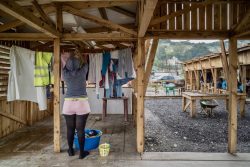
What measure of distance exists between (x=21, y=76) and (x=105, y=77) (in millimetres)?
2262

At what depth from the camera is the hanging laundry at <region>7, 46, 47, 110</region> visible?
16.9 ft

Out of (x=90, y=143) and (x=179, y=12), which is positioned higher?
(x=179, y=12)

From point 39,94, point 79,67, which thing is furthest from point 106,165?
point 39,94

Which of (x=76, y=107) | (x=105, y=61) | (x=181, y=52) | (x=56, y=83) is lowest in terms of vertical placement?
(x=76, y=107)

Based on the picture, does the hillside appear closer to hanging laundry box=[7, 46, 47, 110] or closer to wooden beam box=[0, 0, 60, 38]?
hanging laundry box=[7, 46, 47, 110]

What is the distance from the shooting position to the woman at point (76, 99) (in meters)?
4.32

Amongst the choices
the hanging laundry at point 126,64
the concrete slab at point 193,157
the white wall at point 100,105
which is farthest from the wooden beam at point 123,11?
the white wall at point 100,105

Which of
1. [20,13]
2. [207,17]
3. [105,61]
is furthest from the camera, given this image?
[105,61]

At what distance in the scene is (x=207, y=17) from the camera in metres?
5.10

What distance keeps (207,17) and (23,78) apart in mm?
4164

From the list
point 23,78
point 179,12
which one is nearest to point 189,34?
point 179,12

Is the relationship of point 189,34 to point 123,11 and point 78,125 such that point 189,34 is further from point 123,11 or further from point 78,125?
point 78,125

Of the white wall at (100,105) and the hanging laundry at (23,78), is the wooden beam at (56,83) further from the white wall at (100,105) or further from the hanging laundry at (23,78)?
the white wall at (100,105)

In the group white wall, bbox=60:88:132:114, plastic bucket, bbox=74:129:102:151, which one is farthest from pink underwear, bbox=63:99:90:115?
white wall, bbox=60:88:132:114
